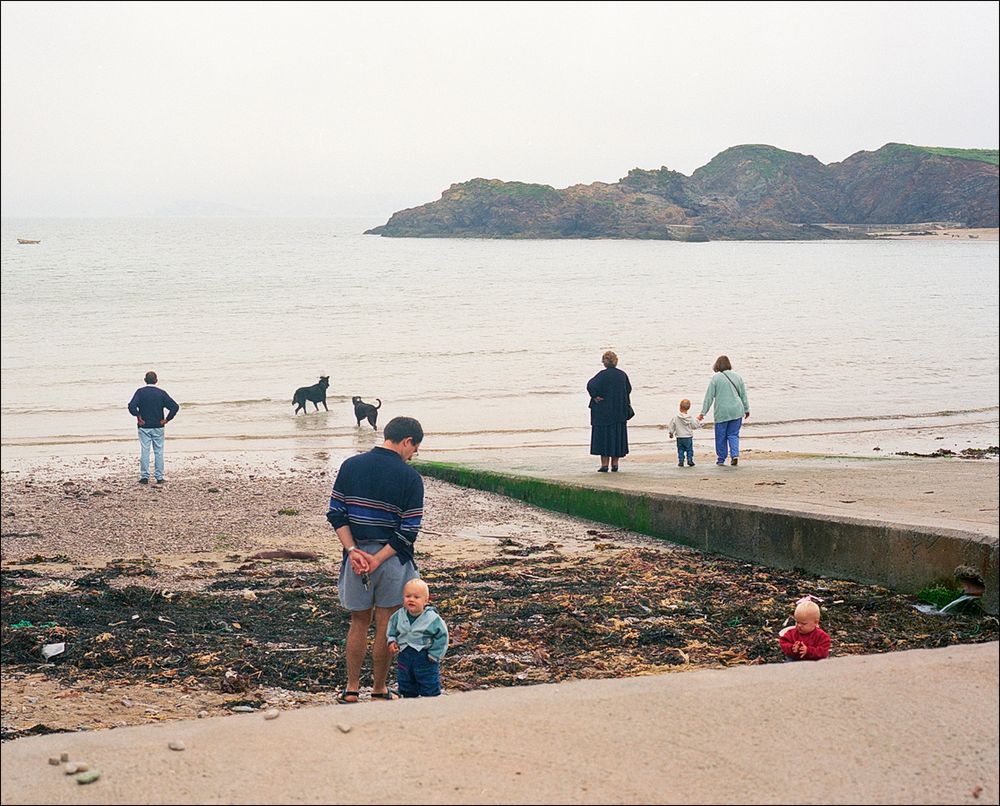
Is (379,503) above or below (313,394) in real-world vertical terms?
above

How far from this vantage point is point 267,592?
8.98 meters

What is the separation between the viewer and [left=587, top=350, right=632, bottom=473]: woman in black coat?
1338cm

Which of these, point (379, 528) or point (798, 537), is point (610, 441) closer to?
point (798, 537)

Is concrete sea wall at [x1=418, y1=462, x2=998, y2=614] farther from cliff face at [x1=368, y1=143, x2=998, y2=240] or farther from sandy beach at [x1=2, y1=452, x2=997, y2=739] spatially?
cliff face at [x1=368, y1=143, x2=998, y2=240]

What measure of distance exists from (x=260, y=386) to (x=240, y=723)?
89.8ft

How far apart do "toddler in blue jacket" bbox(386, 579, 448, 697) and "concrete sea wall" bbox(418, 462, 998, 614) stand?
3382 mm

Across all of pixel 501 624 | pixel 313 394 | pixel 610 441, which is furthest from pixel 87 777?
pixel 313 394

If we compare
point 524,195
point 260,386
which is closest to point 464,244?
point 524,195

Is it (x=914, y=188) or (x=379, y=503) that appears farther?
(x=914, y=188)

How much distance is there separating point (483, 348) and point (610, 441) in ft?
89.1

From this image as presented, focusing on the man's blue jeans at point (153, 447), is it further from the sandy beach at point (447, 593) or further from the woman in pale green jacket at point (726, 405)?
the woman in pale green jacket at point (726, 405)

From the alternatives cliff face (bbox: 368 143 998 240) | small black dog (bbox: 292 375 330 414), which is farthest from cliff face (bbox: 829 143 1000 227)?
small black dog (bbox: 292 375 330 414)

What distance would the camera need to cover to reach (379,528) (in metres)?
5.54

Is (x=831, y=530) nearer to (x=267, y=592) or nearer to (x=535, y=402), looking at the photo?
(x=267, y=592)
